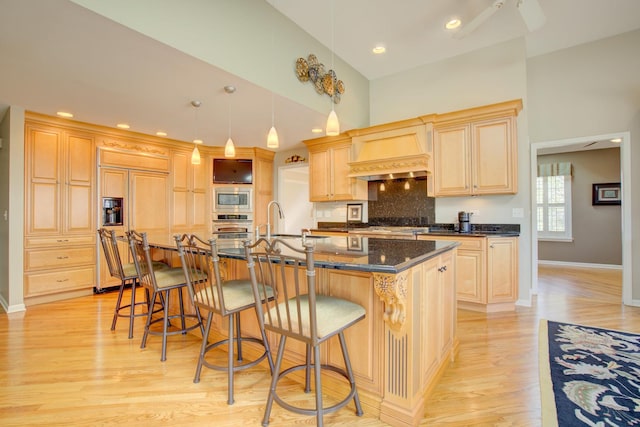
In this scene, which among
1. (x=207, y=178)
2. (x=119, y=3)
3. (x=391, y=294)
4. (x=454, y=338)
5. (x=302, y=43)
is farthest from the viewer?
(x=207, y=178)

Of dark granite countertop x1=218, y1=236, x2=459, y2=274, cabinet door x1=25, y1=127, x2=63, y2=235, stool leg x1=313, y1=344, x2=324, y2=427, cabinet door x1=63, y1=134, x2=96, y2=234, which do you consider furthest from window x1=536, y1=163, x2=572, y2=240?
cabinet door x1=25, y1=127, x2=63, y2=235

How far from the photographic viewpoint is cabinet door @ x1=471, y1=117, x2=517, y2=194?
3480mm

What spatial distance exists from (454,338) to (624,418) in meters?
0.92

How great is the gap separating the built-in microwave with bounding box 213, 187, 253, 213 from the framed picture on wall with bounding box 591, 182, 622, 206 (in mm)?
6508

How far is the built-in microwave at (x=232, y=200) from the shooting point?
557cm

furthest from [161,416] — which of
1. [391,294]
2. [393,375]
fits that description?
[391,294]

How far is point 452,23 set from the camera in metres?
3.34

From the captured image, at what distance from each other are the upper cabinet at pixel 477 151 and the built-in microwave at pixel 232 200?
10.7 ft

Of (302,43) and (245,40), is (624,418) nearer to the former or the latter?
(245,40)

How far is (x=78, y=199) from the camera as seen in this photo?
410 centimetres

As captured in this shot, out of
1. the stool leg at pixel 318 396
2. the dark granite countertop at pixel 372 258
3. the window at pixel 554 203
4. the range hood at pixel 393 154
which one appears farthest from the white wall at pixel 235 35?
the window at pixel 554 203

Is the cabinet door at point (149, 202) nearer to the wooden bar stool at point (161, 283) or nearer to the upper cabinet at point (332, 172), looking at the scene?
the wooden bar stool at point (161, 283)

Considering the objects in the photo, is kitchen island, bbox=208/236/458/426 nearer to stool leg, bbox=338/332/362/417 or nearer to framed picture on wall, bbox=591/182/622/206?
→ stool leg, bbox=338/332/362/417

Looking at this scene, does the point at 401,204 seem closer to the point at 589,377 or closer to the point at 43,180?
the point at 589,377
